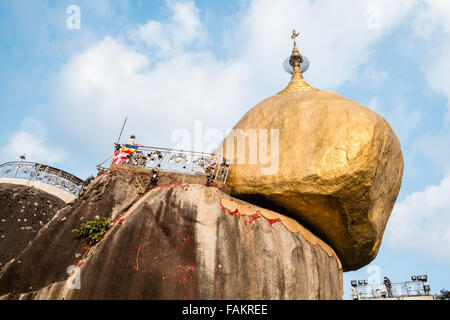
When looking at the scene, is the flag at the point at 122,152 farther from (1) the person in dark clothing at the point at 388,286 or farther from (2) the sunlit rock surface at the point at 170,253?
(1) the person in dark clothing at the point at 388,286

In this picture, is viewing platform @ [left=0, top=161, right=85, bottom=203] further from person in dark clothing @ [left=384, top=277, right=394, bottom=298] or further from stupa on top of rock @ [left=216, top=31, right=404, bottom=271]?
person in dark clothing @ [left=384, top=277, right=394, bottom=298]

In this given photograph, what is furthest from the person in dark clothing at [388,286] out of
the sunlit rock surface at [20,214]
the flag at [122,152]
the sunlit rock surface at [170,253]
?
the sunlit rock surface at [20,214]

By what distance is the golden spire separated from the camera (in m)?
12.0

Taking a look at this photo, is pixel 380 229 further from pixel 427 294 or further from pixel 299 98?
pixel 427 294

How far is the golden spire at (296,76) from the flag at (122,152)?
6241 mm

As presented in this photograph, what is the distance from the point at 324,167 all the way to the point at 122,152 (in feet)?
19.9

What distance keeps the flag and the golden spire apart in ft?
20.5

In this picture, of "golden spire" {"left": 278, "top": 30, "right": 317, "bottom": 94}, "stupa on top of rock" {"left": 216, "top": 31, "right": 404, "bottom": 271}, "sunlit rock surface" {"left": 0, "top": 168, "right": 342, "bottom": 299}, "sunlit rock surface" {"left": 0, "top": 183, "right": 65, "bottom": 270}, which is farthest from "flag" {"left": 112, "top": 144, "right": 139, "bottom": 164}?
"golden spire" {"left": 278, "top": 30, "right": 317, "bottom": 94}

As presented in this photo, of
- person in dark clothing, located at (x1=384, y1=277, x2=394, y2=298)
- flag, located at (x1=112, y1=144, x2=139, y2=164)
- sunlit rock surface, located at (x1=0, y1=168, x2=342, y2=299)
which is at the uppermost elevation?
flag, located at (x1=112, y1=144, x2=139, y2=164)

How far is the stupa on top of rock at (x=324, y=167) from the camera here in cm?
763

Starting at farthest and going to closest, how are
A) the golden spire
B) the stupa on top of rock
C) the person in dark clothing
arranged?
the person in dark clothing → the golden spire → the stupa on top of rock

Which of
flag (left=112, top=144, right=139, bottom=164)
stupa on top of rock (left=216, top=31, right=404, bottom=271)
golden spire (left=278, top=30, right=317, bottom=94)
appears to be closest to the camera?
stupa on top of rock (left=216, top=31, right=404, bottom=271)
